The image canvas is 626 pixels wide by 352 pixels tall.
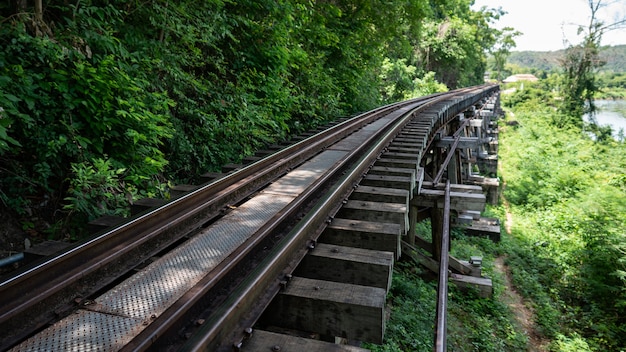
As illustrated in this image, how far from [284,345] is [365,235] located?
1366 mm

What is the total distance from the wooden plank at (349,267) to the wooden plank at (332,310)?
0.27 m

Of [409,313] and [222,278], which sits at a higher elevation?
[222,278]

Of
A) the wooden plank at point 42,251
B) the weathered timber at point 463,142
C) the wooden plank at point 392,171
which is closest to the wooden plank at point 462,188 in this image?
the wooden plank at point 392,171

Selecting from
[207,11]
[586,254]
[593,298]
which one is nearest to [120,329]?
[207,11]

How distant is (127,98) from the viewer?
4398mm

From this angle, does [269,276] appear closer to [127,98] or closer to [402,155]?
[127,98]

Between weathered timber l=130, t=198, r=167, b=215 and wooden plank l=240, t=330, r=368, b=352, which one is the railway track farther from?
weathered timber l=130, t=198, r=167, b=215

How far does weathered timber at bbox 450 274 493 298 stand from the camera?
292 inches

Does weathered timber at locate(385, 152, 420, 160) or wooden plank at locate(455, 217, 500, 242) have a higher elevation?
weathered timber at locate(385, 152, 420, 160)

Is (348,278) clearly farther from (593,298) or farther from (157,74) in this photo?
(593,298)

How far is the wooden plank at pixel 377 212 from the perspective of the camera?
354 centimetres

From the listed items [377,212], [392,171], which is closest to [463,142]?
[392,171]

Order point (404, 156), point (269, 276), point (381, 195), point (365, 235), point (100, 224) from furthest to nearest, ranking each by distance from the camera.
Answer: point (404, 156) → point (381, 195) → point (365, 235) → point (100, 224) → point (269, 276)

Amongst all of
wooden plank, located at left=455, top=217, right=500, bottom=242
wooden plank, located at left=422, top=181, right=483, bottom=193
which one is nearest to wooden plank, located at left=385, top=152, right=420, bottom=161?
wooden plank, located at left=422, top=181, right=483, bottom=193
